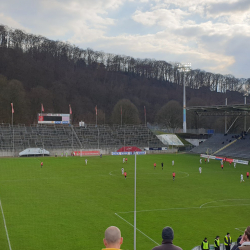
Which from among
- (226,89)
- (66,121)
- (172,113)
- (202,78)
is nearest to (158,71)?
(202,78)

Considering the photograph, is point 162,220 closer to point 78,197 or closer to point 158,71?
point 78,197

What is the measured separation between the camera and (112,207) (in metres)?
24.2

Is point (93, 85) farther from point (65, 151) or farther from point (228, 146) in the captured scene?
point (228, 146)

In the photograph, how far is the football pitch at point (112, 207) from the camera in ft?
58.0

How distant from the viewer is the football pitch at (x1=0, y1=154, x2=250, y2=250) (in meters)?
17.7

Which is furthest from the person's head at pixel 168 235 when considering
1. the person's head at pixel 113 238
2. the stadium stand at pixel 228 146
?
the stadium stand at pixel 228 146

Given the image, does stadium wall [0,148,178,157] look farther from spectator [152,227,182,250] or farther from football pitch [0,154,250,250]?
spectator [152,227,182,250]

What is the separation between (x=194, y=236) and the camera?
1802cm

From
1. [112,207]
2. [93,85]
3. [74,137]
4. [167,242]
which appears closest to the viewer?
[167,242]

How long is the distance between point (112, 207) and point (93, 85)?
97178 millimetres

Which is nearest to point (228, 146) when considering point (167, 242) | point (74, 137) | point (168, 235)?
point (74, 137)

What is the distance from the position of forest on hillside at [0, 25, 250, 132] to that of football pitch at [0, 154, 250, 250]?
4920cm

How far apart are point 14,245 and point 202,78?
131 m

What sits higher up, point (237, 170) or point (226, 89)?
point (226, 89)
